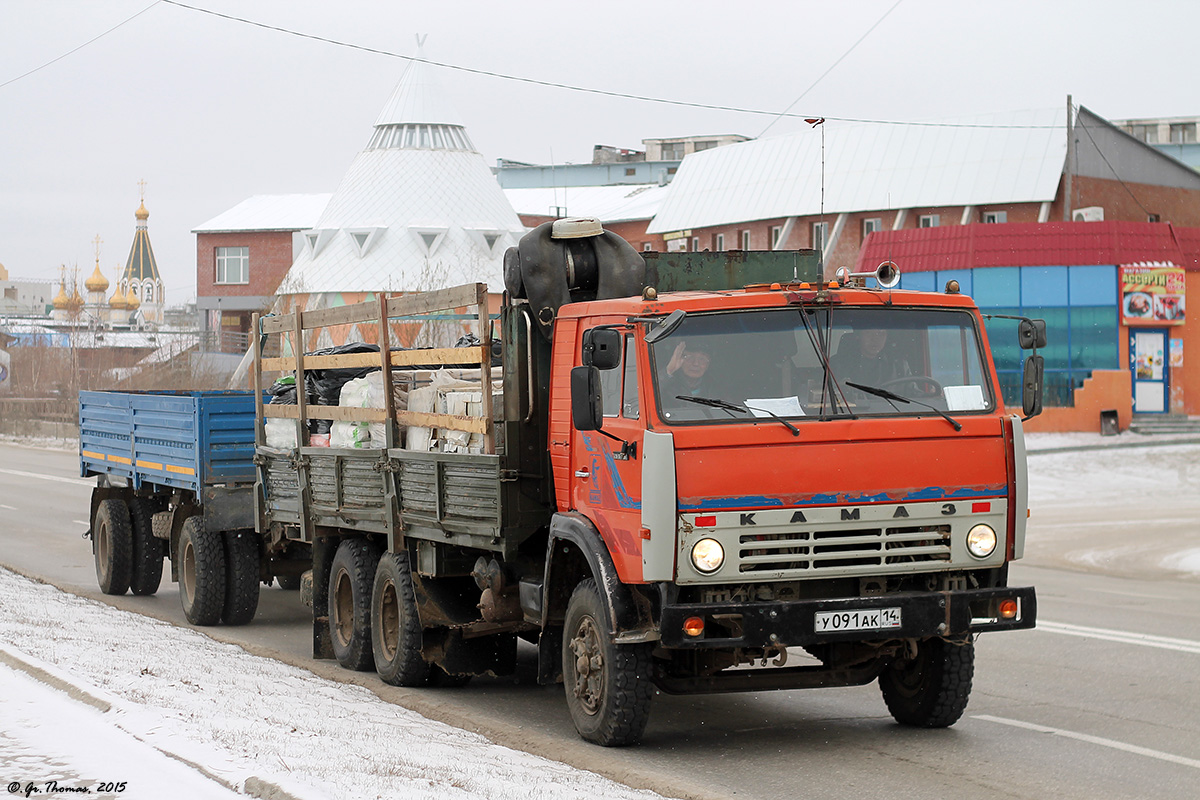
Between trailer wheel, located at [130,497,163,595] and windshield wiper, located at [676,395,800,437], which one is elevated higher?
windshield wiper, located at [676,395,800,437]

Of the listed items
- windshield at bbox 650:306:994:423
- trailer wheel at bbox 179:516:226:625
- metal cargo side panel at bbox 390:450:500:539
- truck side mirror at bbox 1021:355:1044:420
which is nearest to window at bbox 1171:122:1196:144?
trailer wheel at bbox 179:516:226:625

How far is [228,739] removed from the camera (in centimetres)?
646

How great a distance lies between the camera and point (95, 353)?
73938 millimetres

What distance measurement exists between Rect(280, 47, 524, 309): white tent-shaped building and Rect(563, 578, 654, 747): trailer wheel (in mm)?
53302

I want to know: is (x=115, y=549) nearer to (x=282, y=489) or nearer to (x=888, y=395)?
(x=282, y=489)

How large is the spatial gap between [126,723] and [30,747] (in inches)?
21.4

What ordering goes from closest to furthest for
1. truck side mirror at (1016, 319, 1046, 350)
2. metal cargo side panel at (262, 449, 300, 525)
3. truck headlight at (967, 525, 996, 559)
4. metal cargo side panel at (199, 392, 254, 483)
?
truck headlight at (967, 525, 996, 559) → truck side mirror at (1016, 319, 1046, 350) → metal cargo side panel at (262, 449, 300, 525) → metal cargo side panel at (199, 392, 254, 483)

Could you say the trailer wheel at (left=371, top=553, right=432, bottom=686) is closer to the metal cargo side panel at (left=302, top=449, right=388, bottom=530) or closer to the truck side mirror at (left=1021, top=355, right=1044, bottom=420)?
the metal cargo side panel at (left=302, top=449, right=388, bottom=530)

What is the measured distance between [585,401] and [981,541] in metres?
2.11

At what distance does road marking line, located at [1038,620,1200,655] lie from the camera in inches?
423

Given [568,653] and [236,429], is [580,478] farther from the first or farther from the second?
[236,429]

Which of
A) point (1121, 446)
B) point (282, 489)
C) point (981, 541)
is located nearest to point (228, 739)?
point (981, 541)

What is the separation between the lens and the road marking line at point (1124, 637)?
10734 millimetres

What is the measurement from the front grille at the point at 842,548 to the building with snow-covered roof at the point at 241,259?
241ft
